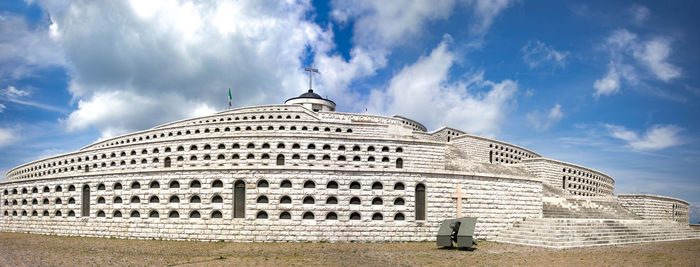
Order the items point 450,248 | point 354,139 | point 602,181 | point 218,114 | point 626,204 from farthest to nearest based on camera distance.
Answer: point 602,181
point 218,114
point 626,204
point 354,139
point 450,248

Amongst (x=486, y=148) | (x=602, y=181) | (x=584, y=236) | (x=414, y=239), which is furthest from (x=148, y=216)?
(x=602, y=181)

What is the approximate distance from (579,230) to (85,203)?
29255mm

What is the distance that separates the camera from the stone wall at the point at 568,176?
4588 centimetres

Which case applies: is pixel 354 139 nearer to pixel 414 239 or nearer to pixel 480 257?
pixel 414 239

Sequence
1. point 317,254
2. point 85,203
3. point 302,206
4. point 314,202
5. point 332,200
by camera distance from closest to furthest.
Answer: point 317,254
point 302,206
point 314,202
point 332,200
point 85,203

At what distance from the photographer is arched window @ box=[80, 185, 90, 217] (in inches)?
1025

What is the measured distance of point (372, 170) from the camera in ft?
75.7

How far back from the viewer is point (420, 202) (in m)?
23.3

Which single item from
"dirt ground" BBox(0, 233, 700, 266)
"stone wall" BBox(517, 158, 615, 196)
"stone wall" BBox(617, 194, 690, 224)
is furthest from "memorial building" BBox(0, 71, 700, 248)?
"stone wall" BBox(517, 158, 615, 196)

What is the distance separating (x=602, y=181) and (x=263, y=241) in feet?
169

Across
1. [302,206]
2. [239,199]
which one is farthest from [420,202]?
[239,199]

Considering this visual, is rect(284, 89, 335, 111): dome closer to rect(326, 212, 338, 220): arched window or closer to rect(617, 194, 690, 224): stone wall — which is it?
rect(326, 212, 338, 220): arched window

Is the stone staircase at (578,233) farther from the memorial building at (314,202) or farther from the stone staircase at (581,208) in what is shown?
the stone staircase at (581,208)

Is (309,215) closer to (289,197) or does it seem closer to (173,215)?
(289,197)
